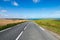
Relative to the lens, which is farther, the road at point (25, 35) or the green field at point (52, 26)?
the green field at point (52, 26)

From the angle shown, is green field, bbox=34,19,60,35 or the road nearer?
the road

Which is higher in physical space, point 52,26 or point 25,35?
point 25,35

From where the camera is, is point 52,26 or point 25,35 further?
point 52,26

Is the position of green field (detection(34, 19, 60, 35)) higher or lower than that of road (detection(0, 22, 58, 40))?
lower

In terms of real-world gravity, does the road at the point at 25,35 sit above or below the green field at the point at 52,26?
above
